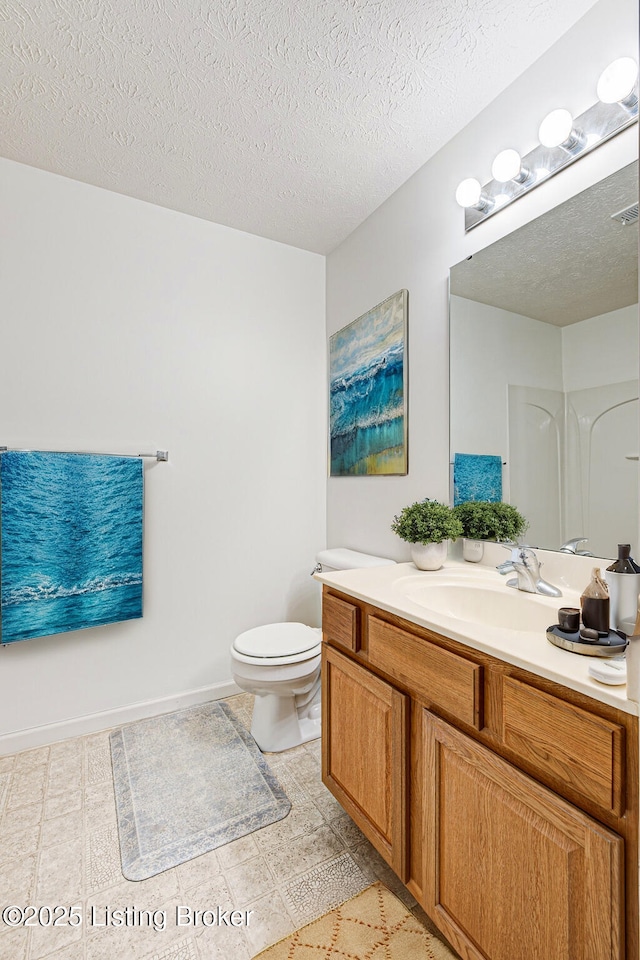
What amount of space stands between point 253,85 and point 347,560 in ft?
6.06

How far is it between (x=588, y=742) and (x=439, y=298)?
5.16 feet

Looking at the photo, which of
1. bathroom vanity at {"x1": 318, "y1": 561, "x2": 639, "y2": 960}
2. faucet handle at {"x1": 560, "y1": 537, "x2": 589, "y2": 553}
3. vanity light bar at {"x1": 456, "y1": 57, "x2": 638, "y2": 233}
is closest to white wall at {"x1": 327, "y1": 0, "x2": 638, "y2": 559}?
vanity light bar at {"x1": 456, "y1": 57, "x2": 638, "y2": 233}

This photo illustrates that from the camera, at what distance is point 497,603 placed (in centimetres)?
129

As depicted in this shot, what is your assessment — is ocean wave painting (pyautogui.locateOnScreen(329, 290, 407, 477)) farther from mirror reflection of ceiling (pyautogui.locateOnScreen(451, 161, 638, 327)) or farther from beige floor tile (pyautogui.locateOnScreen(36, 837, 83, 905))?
beige floor tile (pyautogui.locateOnScreen(36, 837, 83, 905))

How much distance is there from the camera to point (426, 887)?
3.41 feet

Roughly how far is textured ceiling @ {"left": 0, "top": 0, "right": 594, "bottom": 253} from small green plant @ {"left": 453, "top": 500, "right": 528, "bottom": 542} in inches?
55.2

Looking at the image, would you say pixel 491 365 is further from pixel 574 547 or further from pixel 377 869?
pixel 377 869

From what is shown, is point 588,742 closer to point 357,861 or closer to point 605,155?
point 357,861

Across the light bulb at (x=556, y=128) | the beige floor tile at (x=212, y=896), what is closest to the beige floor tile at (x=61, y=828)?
the beige floor tile at (x=212, y=896)

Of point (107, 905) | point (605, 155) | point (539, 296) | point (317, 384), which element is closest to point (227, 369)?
point (317, 384)

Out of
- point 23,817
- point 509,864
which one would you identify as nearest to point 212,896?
point 23,817

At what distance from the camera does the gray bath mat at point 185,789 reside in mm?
1399

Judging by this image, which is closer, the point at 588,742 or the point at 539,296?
the point at 588,742

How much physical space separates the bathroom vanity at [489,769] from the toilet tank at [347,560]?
649mm
